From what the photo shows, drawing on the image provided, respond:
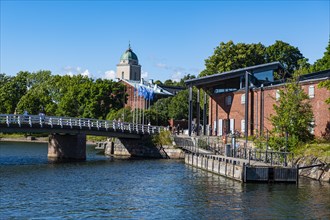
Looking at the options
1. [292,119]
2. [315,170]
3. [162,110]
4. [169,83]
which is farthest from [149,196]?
[169,83]

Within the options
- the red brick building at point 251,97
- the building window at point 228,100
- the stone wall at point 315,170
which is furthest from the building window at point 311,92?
the building window at point 228,100

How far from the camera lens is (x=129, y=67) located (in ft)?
544

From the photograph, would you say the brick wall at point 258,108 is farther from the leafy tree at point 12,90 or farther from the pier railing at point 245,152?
the leafy tree at point 12,90

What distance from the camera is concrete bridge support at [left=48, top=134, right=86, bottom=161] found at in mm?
62812

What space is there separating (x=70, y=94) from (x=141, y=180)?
81663mm

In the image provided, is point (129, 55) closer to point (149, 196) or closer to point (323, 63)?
point (323, 63)

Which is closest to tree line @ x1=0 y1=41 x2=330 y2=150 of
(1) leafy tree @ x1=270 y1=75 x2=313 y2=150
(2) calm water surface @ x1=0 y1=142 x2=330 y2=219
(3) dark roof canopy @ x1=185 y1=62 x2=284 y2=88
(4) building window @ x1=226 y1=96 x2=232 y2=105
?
(1) leafy tree @ x1=270 y1=75 x2=313 y2=150

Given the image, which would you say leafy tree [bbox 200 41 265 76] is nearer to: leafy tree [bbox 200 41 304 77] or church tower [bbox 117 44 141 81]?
leafy tree [bbox 200 41 304 77]

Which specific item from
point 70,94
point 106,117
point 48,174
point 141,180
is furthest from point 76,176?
point 70,94

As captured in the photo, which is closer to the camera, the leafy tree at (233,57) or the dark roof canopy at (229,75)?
the dark roof canopy at (229,75)

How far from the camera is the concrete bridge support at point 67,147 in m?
62.8

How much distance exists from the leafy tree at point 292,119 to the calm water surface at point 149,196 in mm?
7757

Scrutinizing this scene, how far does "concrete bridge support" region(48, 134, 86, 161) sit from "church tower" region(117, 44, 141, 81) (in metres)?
102

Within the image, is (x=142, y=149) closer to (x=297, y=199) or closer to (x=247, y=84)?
(x=247, y=84)
